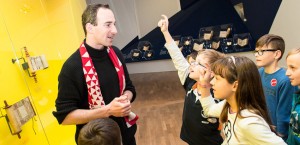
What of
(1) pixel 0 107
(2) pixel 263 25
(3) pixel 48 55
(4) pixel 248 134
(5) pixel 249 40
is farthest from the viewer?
(5) pixel 249 40

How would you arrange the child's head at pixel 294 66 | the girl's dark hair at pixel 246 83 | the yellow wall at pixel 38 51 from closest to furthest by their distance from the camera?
1. the girl's dark hair at pixel 246 83
2. the child's head at pixel 294 66
3. the yellow wall at pixel 38 51

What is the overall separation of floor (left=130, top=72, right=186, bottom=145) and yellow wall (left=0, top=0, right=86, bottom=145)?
1.16 metres

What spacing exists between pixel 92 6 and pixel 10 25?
1.29m

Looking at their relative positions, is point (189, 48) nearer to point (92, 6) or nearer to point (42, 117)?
point (42, 117)

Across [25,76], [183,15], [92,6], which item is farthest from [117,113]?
[183,15]

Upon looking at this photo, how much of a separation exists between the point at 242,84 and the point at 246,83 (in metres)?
0.02

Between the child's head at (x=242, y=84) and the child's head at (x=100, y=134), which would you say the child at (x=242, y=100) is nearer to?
the child's head at (x=242, y=84)

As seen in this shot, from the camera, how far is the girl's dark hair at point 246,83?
1.23 m

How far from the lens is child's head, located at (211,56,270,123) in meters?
1.24

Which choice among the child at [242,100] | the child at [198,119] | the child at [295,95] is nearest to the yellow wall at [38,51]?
the child at [198,119]

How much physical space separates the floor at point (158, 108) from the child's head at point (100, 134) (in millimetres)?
2260

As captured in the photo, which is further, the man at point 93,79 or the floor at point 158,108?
the floor at point 158,108

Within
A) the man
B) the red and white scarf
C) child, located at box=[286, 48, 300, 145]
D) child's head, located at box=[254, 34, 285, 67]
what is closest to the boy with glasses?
child's head, located at box=[254, 34, 285, 67]

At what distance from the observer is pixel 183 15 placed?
652 centimetres
